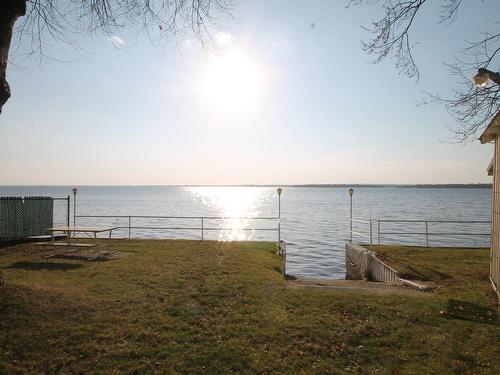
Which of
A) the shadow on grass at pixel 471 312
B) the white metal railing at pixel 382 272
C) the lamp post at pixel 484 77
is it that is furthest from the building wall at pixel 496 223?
the lamp post at pixel 484 77

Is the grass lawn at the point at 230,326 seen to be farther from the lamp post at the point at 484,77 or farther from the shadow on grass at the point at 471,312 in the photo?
the lamp post at the point at 484,77

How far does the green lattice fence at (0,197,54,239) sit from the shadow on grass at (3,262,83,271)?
19.2 ft

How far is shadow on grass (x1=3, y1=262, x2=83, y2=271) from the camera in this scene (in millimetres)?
10781

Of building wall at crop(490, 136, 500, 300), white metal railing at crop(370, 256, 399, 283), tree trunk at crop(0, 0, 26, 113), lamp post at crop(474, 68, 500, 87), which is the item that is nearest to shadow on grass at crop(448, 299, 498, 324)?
building wall at crop(490, 136, 500, 300)

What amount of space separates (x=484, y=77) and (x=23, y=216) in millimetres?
17819

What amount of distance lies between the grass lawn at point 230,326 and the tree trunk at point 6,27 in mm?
3516

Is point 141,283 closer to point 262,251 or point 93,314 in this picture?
point 93,314

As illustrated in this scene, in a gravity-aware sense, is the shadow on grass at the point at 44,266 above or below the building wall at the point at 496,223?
below

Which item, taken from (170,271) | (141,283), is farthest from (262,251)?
(141,283)

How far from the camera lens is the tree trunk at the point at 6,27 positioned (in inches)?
233

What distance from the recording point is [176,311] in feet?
23.1

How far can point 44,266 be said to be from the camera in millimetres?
Answer: 11102

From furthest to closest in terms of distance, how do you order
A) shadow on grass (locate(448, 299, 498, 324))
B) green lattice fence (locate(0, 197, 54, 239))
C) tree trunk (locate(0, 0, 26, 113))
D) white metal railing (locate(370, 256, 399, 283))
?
green lattice fence (locate(0, 197, 54, 239)) → white metal railing (locate(370, 256, 399, 283)) → shadow on grass (locate(448, 299, 498, 324)) → tree trunk (locate(0, 0, 26, 113))

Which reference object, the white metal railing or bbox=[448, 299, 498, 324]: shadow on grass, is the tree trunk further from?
the white metal railing
